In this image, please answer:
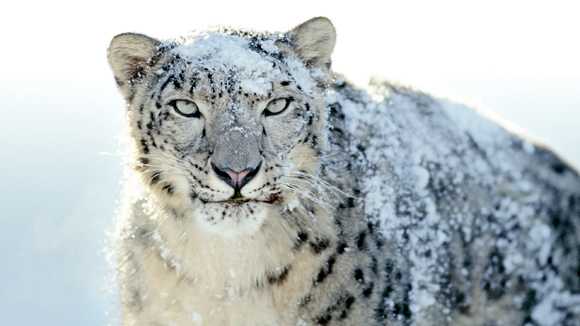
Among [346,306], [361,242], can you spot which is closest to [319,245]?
[361,242]

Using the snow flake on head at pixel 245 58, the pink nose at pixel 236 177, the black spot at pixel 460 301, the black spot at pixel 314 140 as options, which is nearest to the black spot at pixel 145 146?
the snow flake on head at pixel 245 58

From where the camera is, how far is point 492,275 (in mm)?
3477

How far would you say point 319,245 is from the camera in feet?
10.2

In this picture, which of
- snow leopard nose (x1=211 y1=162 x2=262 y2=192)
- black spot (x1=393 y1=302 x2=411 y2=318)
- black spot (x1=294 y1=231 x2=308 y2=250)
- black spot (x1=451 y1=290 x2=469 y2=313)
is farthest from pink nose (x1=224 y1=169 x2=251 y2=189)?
black spot (x1=451 y1=290 x2=469 y2=313)

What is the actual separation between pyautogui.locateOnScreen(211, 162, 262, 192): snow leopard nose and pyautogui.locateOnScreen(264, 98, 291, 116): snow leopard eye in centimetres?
35

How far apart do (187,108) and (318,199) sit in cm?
82

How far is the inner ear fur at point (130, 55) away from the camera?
2.92 metres

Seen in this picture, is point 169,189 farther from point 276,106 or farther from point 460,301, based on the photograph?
point 460,301

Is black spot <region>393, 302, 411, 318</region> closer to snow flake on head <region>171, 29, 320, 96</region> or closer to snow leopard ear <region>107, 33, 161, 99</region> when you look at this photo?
snow flake on head <region>171, 29, 320, 96</region>

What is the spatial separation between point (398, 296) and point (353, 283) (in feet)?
0.96

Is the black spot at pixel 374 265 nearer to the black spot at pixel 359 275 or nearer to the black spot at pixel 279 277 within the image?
the black spot at pixel 359 275

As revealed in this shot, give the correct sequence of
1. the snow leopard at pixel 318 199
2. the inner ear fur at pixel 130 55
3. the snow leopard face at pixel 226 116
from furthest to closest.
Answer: the inner ear fur at pixel 130 55 → the snow leopard at pixel 318 199 → the snow leopard face at pixel 226 116

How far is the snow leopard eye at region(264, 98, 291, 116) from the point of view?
2.84 m

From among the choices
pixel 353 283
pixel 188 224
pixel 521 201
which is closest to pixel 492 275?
pixel 521 201
